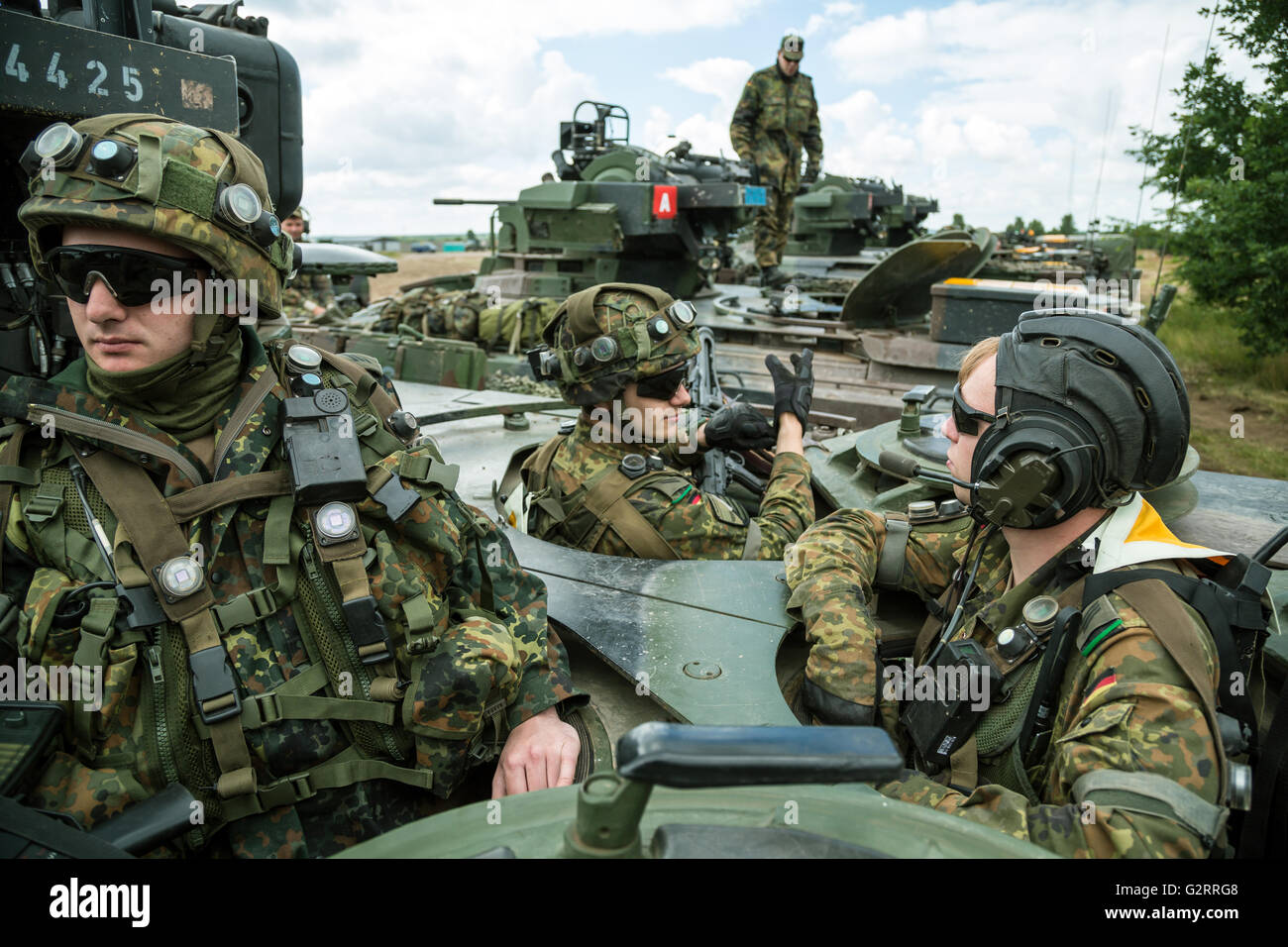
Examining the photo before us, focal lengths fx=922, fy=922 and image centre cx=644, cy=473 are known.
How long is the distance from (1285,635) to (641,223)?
7541mm

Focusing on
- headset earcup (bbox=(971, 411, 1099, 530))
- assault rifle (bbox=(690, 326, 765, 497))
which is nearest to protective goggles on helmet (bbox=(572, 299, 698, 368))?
assault rifle (bbox=(690, 326, 765, 497))

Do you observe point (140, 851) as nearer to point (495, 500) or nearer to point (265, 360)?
point (265, 360)

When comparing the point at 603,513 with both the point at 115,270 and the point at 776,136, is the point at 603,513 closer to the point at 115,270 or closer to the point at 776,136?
the point at 115,270

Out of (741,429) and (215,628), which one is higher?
(741,429)

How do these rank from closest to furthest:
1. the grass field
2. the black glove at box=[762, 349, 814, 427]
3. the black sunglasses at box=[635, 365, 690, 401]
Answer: the black sunglasses at box=[635, 365, 690, 401] → the black glove at box=[762, 349, 814, 427] → the grass field

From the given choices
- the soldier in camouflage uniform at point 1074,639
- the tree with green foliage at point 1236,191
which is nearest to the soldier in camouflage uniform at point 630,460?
the soldier in camouflage uniform at point 1074,639

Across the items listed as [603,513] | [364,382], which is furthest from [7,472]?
[603,513]

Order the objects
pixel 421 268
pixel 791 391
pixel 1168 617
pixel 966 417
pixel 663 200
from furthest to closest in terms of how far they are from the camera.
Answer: pixel 421 268, pixel 663 200, pixel 791 391, pixel 966 417, pixel 1168 617

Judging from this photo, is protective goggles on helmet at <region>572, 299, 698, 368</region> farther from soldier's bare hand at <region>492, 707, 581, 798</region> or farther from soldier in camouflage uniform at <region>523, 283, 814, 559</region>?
soldier's bare hand at <region>492, 707, 581, 798</region>

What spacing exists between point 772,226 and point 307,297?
20.3ft

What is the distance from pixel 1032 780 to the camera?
1.95m

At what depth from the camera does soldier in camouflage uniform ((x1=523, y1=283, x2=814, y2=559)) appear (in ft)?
11.0

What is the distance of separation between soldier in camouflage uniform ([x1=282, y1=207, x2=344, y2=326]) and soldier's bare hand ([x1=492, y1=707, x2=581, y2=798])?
804 centimetres

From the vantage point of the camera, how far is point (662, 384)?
354 centimetres
